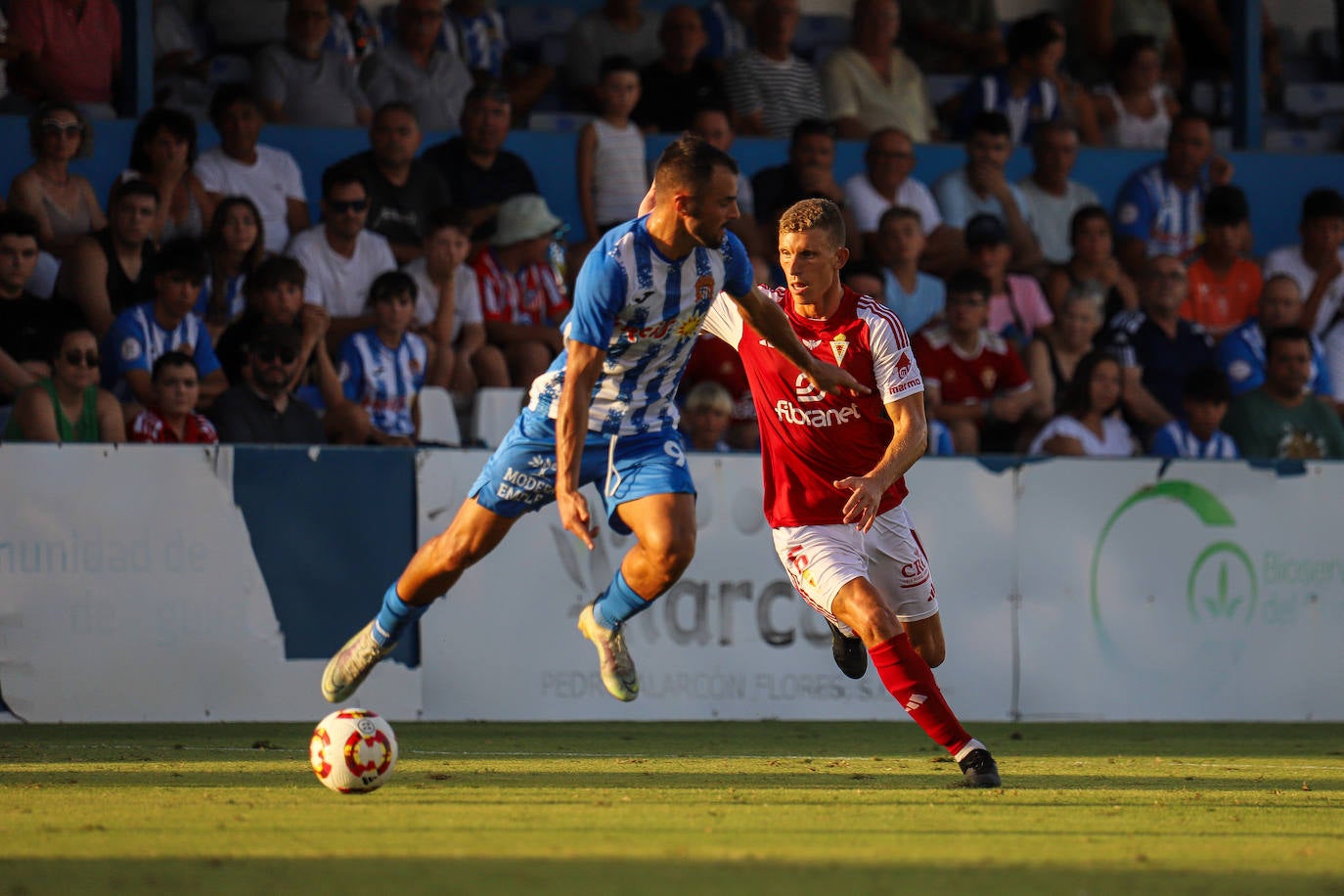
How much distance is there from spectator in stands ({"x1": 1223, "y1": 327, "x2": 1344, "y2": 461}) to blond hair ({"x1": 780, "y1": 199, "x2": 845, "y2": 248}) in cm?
633

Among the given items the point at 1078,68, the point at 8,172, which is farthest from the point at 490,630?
the point at 1078,68

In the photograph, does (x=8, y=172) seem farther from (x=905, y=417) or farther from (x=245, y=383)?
(x=905, y=417)

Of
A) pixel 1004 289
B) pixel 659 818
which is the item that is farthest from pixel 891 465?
pixel 1004 289

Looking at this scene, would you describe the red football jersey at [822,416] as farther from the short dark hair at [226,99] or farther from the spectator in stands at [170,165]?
the short dark hair at [226,99]

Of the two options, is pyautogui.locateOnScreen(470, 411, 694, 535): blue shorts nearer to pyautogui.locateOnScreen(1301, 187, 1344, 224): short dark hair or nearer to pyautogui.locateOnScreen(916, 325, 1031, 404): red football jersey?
pyautogui.locateOnScreen(916, 325, 1031, 404): red football jersey

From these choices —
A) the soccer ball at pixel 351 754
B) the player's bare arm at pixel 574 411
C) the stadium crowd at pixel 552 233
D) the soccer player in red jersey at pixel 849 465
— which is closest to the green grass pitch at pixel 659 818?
the soccer ball at pixel 351 754

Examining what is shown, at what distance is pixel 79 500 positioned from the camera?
9359 millimetres

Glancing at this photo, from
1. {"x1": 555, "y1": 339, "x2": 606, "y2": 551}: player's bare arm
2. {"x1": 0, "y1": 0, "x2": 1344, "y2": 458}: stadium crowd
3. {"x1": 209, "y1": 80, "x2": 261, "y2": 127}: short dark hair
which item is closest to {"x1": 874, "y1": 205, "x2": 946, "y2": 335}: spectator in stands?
{"x1": 0, "y1": 0, "x2": 1344, "y2": 458}: stadium crowd

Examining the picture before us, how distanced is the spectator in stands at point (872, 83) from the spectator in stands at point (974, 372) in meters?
2.34

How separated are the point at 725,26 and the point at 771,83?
113cm

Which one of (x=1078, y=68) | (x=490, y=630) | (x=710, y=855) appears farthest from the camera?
(x=1078, y=68)

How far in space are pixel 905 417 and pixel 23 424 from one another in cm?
539

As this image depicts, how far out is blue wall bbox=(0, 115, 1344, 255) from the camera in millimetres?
11617

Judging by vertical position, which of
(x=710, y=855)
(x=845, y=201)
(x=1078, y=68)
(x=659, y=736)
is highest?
(x=1078, y=68)
